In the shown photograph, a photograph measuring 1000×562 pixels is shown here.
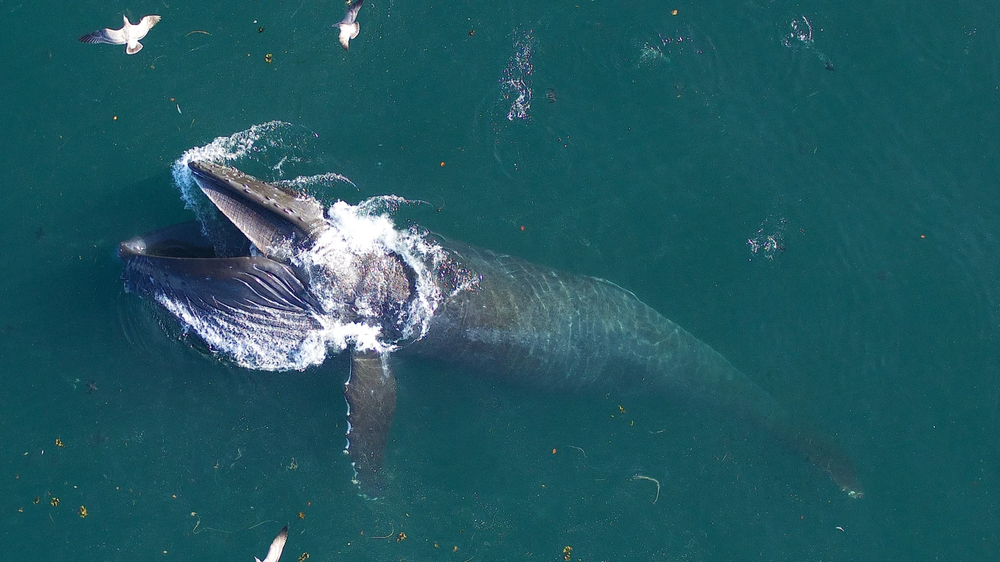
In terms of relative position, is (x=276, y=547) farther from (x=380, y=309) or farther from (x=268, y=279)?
(x=268, y=279)

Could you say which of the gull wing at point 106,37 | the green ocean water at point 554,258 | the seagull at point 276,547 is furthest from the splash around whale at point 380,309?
the gull wing at point 106,37

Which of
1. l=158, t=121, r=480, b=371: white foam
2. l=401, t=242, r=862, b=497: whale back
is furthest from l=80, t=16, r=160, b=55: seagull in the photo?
l=401, t=242, r=862, b=497: whale back

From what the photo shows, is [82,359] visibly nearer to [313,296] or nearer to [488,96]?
[313,296]

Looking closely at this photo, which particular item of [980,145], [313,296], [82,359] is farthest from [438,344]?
[980,145]

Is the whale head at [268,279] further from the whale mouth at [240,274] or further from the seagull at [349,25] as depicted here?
the seagull at [349,25]

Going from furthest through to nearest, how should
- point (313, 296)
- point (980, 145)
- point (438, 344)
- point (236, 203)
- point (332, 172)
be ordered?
point (980, 145) → point (332, 172) → point (438, 344) → point (313, 296) → point (236, 203)
